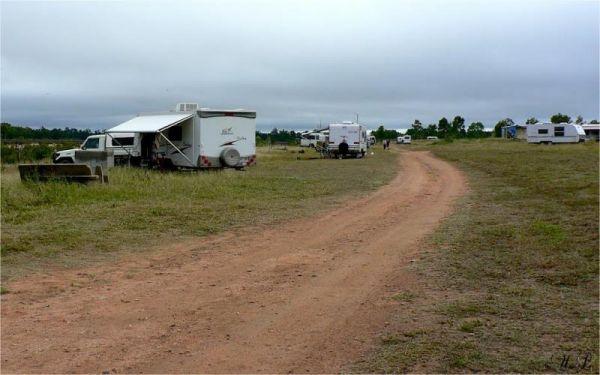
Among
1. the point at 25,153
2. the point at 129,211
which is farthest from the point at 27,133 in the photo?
the point at 129,211

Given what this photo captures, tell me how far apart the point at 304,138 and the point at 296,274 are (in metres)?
67.3

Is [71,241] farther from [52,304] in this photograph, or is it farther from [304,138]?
[304,138]

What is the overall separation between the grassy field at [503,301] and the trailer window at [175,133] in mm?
14027

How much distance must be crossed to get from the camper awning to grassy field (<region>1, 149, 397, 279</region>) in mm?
3491

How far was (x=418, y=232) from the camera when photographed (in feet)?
30.0

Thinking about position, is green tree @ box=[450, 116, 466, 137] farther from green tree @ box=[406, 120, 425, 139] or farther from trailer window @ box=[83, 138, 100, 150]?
trailer window @ box=[83, 138, 100, 150]

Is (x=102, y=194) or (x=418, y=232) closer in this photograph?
(x=418, y=232)

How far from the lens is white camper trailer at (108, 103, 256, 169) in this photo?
2138cm

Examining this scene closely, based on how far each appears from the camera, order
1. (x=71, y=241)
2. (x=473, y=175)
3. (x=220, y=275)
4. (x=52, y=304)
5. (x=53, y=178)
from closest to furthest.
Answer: (x=52, y=304) → (x=220, y=275) → (x=71, y=241) → (x=53, y=178) → (x=473, y=175)

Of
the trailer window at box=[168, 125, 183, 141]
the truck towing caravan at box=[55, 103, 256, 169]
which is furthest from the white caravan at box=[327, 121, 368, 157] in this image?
the trailer window at box=[168, 125, 183, 141]

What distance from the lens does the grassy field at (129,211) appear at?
7.86 m

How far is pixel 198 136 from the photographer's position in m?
21.4

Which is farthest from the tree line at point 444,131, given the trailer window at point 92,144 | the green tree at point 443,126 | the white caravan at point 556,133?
the trailer window at point 92,144

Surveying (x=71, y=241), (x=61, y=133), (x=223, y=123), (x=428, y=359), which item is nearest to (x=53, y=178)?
(x=71, y=241)
